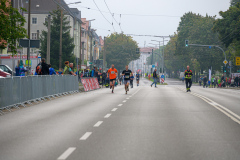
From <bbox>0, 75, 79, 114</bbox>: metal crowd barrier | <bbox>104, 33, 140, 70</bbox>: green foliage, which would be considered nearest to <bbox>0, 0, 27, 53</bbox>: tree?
<bbox>0, 75, 79, 114</bbox>: metal crowd barrier

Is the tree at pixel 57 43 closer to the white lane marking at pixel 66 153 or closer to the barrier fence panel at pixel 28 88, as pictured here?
the barrier fence panel at pixel 28 88

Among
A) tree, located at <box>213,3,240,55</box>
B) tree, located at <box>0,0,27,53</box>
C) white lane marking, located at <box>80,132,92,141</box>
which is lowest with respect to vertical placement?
white lane marking, located at <box>80,132,92,141</box>

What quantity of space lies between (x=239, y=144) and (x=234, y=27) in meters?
42.8

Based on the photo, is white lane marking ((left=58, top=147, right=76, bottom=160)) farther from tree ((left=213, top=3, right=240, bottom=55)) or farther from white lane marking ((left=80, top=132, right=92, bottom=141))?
tree ((left=213, top=3, right=240, bottom=55))

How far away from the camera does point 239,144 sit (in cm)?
760

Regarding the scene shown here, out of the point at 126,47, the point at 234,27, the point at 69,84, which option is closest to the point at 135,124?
the point at 69,84

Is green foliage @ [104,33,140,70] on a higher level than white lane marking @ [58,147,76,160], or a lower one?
higher

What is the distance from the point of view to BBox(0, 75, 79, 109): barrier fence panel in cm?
1406

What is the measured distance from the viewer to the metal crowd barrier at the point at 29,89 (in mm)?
14109

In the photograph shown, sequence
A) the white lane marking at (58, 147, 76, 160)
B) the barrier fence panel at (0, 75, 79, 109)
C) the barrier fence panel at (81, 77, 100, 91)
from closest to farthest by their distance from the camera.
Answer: the white lane marking at (58, 147, 76, 160)
the barrier fence panel at (0, 75, 79, 109)
the barrier fence panel at (81, 77, 100, 91)

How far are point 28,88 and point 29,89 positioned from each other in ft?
0.58

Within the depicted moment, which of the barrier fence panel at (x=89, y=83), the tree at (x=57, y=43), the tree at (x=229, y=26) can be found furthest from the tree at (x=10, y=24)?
the tree at (x=57, y=43)

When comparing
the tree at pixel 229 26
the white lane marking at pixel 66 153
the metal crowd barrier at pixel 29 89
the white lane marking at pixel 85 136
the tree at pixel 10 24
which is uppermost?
the tree at pixel 229 26

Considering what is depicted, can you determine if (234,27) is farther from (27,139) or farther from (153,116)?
(27,139)
